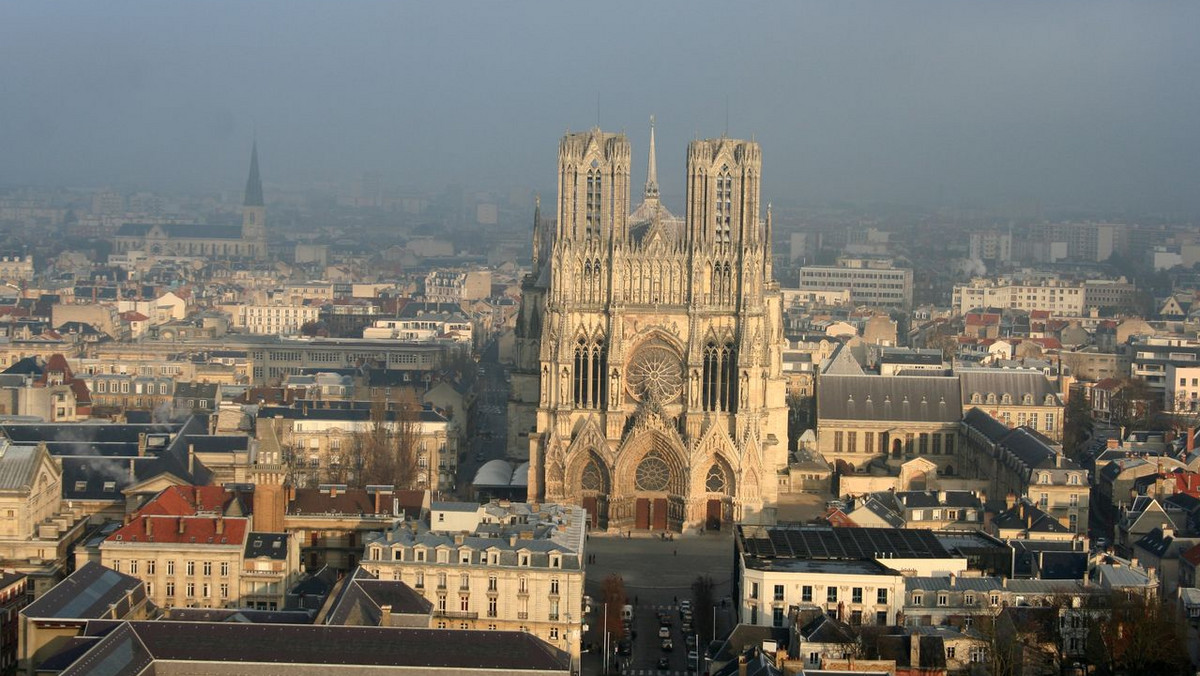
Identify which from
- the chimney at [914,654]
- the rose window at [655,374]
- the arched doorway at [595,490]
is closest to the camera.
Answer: the chimney at [914,654]

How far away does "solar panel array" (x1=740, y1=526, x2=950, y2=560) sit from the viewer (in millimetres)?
73000

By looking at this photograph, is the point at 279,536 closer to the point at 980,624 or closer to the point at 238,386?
the point at 980,624

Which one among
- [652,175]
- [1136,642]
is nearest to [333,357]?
[652,175]

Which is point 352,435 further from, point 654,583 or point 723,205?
point 654,583

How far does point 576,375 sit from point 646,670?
88.1 feet

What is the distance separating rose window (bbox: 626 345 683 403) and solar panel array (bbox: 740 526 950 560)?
17.8 metres

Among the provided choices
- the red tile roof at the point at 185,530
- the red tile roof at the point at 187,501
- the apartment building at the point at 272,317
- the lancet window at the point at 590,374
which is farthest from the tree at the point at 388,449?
the apartment building at the point at 272,317

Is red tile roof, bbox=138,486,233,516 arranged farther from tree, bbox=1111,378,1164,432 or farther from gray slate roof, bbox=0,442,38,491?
tree, bbox=1111,378,1164,432

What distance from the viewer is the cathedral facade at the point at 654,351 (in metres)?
93.1

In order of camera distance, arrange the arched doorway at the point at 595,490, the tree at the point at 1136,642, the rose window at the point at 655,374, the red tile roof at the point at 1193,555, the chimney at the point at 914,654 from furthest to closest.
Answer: the rose window at the point at 655,374
the arched doorway at the point at 595,490
the red tile roof at the point at 1193,555
the chimney at the point at 914,654
the tree at the point at 1136,642

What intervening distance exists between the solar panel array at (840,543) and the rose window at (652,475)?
16182mm

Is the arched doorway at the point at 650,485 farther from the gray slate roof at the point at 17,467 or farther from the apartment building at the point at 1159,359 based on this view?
the apartment building at the point at 1159,359

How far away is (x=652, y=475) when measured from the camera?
9394 cm

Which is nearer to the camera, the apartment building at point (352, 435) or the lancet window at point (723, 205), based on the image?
the lancet window at point (723, 205)
